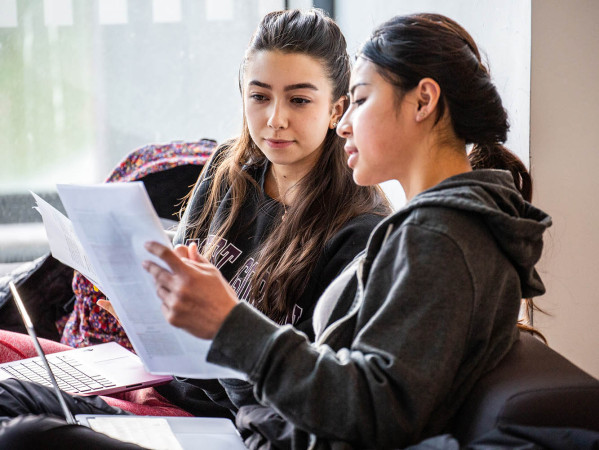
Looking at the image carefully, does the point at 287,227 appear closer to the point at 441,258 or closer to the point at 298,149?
the point at 298,149

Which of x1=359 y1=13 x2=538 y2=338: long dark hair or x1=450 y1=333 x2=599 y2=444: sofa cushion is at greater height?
x1=359 y1=13 x2=538 y2=338: long dark hair

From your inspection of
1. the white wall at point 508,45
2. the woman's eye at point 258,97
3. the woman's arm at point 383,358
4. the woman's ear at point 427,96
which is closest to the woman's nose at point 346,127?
the woman's ear at point 427,96

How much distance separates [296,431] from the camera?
101 cm

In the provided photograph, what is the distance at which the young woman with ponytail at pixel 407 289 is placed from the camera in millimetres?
917

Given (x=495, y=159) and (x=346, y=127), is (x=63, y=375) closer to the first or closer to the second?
(x=346, y=127)

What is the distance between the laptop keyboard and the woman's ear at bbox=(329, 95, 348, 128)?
696 millimetres

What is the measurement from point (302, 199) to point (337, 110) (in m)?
0.22

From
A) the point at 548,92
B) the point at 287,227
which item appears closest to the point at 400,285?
the point at 287,227

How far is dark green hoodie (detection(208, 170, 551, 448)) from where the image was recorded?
91cm

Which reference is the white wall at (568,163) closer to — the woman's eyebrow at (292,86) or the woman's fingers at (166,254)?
the woman's eyebrow at (292,86)

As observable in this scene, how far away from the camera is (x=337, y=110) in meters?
1.67

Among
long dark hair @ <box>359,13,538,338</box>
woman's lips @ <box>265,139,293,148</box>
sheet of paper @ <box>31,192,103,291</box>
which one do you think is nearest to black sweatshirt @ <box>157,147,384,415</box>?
woman's lips @ <box>265,139,293,148</box>

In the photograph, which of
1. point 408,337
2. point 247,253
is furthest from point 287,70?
point 408,337

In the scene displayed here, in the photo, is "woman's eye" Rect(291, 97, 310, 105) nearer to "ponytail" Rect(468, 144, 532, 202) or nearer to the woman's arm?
"ponytail" Rect(468, 144, 532, 202)
